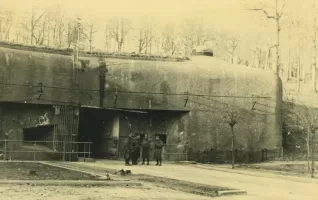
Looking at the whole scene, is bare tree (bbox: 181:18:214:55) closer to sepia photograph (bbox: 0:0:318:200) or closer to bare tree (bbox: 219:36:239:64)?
bare tree (bbox: 219:36:239:64)

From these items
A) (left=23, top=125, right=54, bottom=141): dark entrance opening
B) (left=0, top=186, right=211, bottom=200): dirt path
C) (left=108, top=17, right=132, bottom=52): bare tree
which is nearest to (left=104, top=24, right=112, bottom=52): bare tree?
(left=108, top=17, right=132, bottom=52): bare tree

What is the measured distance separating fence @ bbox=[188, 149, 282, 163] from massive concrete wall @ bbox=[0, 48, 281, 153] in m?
0.34

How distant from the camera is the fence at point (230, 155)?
28188mm

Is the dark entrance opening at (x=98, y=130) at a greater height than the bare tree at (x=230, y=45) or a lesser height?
lesser

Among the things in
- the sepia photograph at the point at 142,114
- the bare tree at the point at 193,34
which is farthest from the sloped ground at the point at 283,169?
the bare tree at the point at 193,34

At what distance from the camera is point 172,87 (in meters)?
27.9

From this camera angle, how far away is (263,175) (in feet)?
65.2

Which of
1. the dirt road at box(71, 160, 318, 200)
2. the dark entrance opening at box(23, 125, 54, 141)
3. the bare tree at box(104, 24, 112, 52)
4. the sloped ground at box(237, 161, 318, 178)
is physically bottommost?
the sloped ground at box(237, 161, 318, 178)

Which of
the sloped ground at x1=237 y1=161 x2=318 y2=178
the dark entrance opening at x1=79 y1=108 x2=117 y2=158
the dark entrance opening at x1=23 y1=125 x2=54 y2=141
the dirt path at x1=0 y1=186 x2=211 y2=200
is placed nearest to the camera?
the dirt path at x1=0 y1=186 x2=211 y2=200

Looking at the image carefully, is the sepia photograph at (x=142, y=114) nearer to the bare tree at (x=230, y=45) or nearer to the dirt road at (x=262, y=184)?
the dirt road at (x=262, y=184)

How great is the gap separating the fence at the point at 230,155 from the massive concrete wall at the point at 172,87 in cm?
34

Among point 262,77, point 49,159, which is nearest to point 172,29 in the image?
point 262,77

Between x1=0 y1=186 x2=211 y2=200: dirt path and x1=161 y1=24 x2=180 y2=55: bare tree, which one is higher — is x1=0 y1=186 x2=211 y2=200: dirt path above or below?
below

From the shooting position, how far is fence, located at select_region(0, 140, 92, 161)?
941 inches
